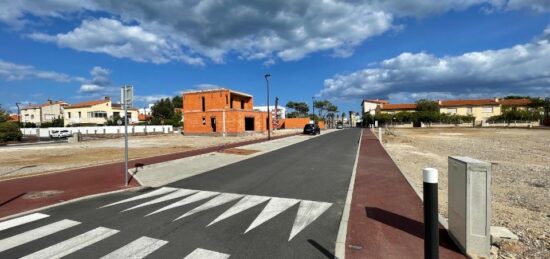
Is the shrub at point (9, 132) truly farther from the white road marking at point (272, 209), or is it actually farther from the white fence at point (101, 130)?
the white road marking at point (272, 209)

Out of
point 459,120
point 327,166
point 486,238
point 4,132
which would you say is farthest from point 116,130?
point 459,120

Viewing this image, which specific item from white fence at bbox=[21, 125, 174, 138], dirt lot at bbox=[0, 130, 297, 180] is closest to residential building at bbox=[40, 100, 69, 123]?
white fence at bbox=[21, 125, 174, 138]

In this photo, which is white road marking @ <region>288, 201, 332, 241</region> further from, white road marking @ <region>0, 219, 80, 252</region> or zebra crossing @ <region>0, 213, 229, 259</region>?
white road marking @ <region>0, 219, 80, 252</region>

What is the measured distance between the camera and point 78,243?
5.18 m

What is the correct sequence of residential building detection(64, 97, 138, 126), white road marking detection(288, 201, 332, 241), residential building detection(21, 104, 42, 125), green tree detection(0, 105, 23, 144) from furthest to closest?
1. residential building detection(21, 104, 42, 125)
2. residential building detection(64, 97, 138, 126)
3. green tree detection(0, 105, 23, 144)
4. white road marking detection(288, 201, 332, 241)

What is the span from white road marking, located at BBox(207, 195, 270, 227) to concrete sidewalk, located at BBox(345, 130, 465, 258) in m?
2.31

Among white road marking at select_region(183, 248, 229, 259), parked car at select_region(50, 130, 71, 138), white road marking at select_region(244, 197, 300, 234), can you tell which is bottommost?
white road marking at select_region(244, 197, 300, 234)

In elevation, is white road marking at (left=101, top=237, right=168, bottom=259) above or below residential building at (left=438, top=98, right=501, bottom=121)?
below

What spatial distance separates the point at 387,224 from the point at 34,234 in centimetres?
647

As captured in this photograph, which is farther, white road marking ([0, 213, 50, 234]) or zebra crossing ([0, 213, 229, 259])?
white road marking ([0, 213, 50, 234])

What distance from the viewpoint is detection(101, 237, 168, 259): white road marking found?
4.68m

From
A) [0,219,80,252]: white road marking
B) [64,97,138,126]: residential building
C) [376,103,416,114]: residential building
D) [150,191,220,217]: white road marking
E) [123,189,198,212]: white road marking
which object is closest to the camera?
[0,219,80,252]: white road marking

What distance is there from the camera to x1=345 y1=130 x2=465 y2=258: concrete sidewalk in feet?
15.8

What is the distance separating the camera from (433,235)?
3197 mm
